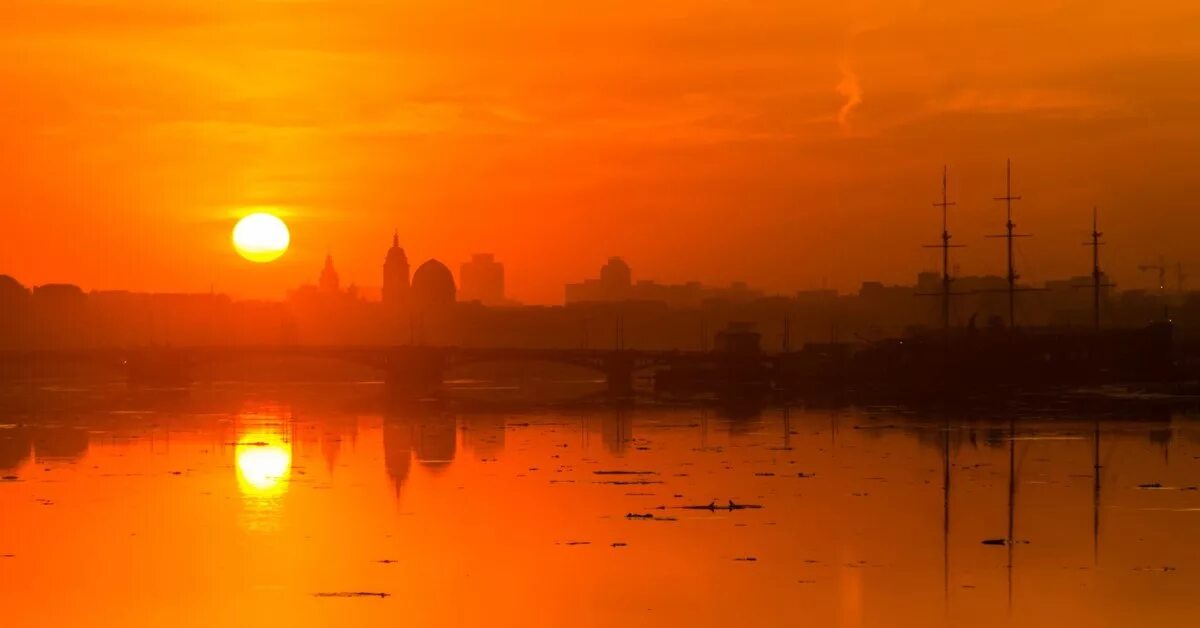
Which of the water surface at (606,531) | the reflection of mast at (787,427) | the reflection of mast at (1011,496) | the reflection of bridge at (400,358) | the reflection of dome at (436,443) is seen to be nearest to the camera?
the water surface at (606,531)

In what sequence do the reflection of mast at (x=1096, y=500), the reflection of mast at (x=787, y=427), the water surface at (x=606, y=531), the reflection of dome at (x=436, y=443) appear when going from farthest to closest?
the reflection of mast at (x=787, y=427) < the reflection of dome at (x=436, y=443) < the reflection of mast at (x=1096, y=500) < the water surface at (x=606, y=531)

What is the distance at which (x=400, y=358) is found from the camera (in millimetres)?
162625

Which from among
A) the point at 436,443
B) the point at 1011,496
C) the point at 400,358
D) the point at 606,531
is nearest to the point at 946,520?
the point at 1011,496

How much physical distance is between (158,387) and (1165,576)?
5923 inches

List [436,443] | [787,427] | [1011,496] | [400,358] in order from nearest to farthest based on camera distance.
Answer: [1011,496] < [436,443] < [787,427] < [400,358]

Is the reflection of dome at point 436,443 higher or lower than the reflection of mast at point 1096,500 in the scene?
lower

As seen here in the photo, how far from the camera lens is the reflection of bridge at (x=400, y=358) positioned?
157 m

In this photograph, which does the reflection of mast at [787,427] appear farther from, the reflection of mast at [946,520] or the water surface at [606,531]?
the reflection of mast at [946,520]

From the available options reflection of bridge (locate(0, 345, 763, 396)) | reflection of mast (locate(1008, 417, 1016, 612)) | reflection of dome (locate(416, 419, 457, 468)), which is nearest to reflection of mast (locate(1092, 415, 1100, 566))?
reflection of mast (locate(1008, 417, 1016, 612))

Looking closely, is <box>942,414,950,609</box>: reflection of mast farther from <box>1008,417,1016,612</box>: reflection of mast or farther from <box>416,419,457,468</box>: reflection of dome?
<box>416,419,457,468</box>: reflection of dome

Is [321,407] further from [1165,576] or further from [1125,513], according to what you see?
[1165,576]

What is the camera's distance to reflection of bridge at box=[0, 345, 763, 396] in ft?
515

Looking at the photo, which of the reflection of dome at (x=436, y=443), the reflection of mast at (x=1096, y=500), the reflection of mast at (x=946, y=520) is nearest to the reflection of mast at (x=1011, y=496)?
the reflection of mast at (x=946, y=520)

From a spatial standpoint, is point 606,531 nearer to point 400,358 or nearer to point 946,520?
point 946,520
